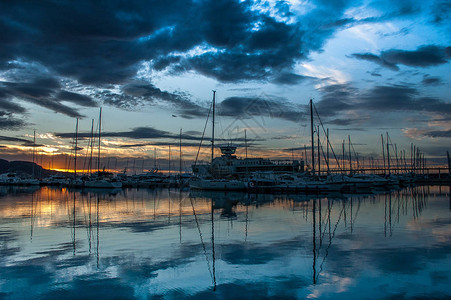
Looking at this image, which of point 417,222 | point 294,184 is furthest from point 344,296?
point 294,184

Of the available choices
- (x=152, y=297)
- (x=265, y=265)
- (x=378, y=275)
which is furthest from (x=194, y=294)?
(x=378, y=275)

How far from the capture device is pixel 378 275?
35.2 ft

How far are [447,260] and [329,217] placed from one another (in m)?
12.1

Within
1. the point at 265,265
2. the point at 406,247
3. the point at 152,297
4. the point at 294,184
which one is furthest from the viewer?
the point at 294,184

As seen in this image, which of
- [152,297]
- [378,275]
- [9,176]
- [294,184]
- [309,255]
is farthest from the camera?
[9,176]

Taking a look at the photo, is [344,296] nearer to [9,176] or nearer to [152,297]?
[152,297]

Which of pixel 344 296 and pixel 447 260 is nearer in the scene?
pixel 344 296

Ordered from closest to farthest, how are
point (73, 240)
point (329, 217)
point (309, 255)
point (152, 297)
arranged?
1. point (152, 297)
2. point (309, 255)
3. point (73, 240)
4. point (329, 217)

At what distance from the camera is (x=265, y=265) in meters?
11.9

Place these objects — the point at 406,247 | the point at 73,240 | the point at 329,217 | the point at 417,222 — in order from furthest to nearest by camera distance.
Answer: the point at 329,217, the point at 417,222, the point at 73,240, the point at 406,247

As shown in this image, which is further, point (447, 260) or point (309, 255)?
point (309, 255)

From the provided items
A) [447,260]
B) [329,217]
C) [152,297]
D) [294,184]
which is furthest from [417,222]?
[294,184]

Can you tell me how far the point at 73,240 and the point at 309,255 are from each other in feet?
36.4

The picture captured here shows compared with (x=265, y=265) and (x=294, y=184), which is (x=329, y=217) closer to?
(x=265, y=265)
